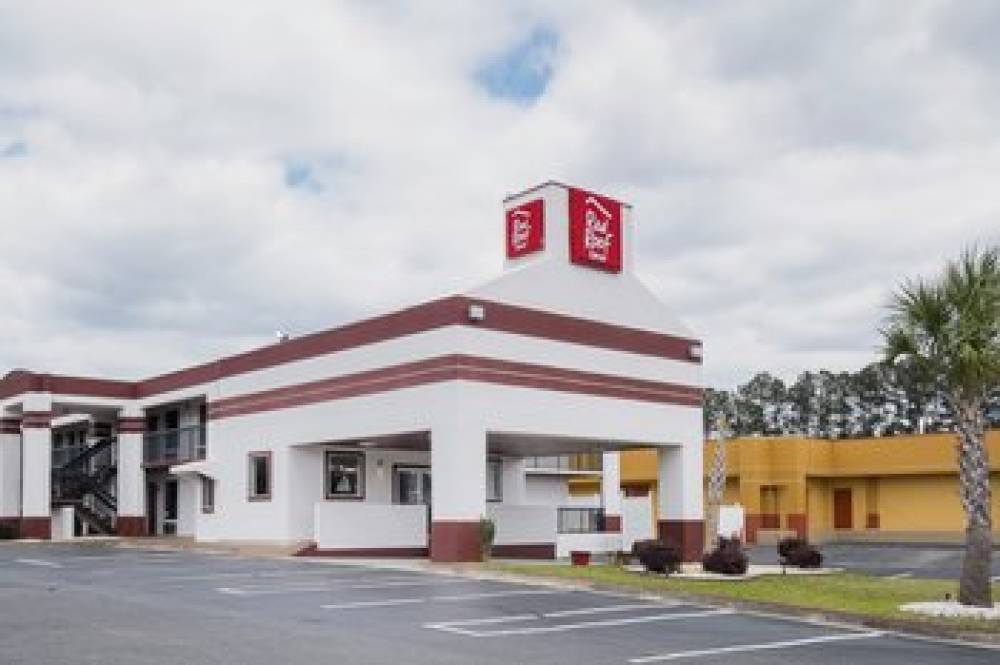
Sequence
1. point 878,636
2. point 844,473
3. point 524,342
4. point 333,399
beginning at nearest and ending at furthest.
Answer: point 878,636 → point 524,342 → point 333,399 → point 844,473

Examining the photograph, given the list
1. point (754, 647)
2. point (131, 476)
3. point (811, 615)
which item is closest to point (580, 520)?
point (131, 476)

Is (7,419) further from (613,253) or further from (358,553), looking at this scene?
(613,253)

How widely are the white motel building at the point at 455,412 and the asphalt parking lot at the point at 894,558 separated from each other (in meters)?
5.46

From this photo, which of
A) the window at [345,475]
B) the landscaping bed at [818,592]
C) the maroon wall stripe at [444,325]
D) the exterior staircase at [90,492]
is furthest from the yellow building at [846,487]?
the landscaping bed at [818,592]

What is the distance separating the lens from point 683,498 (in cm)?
3544

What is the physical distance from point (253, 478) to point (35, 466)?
11.5 metres

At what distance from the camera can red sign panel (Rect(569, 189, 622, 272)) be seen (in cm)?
3331

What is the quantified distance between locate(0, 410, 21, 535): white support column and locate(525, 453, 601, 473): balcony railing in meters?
20.2

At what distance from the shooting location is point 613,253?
113ft

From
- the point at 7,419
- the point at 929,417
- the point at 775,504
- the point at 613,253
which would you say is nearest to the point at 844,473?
the point at 775,504

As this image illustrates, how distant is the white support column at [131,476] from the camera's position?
45.2 metres

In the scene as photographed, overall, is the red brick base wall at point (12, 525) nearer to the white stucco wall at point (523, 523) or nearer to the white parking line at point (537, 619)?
the white stucco wall at point (523, 523)

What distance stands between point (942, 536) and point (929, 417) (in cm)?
5823

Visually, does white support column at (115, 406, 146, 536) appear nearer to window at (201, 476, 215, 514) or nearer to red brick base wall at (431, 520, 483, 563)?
window at (201, 476, 215, 514)
